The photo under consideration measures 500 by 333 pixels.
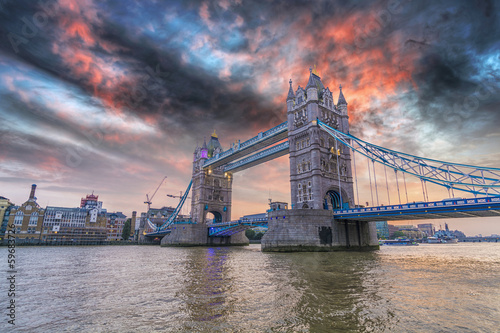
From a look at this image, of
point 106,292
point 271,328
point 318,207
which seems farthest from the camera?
point 318,207

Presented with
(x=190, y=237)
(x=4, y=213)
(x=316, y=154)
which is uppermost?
(x=316, y=154)

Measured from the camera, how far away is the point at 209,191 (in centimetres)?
8262

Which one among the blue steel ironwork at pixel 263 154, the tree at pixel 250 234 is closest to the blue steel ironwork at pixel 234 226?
the blue steel ironwork at pixel 263 154

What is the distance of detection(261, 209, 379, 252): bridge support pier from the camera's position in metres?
37.2

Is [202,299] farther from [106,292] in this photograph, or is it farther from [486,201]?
[486,201]

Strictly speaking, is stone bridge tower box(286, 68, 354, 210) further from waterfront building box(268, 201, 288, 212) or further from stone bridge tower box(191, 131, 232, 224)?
stone bridge tower box(191, 131, 232, 224)

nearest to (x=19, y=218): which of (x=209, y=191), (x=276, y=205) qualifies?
(x=209, y=191)

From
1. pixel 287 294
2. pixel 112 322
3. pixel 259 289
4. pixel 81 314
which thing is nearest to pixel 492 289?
pixel 287 294

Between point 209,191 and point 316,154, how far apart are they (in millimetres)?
45775

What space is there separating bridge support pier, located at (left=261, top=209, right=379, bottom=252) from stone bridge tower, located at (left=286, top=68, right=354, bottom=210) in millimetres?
4549

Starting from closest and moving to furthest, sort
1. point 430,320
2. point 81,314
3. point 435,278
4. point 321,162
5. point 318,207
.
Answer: point 430,320
point 81,314
point 435,278
point 318,207
point 321,162

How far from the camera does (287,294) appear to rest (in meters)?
11.1

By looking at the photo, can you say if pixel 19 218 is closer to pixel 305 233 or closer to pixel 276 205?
pixel 276 205

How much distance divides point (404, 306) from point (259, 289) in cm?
599
